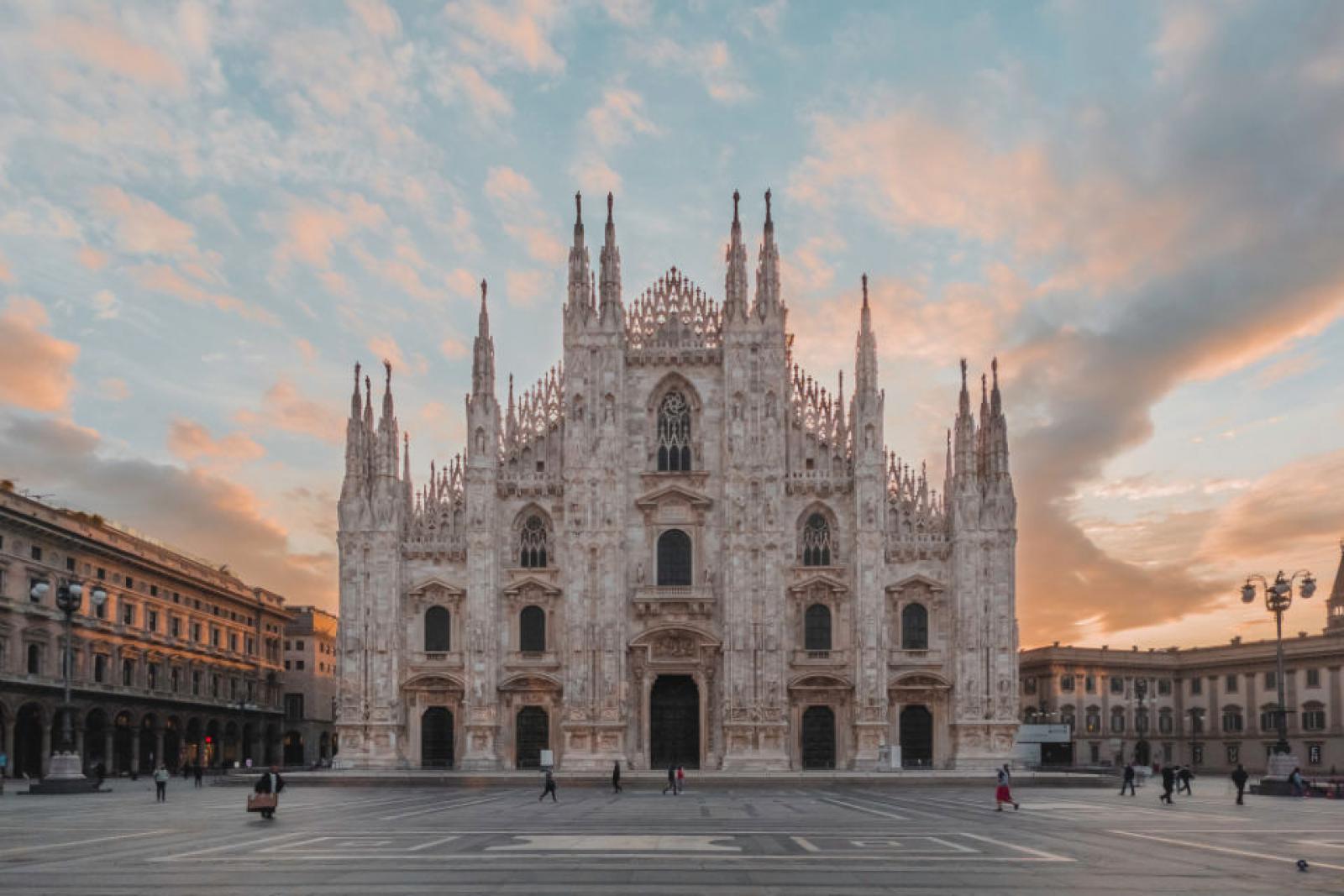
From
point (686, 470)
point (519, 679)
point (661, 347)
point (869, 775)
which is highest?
point (661, 347)

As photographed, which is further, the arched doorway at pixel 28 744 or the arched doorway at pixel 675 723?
the arched doorway at pixel 28 744

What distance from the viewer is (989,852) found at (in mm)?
22797

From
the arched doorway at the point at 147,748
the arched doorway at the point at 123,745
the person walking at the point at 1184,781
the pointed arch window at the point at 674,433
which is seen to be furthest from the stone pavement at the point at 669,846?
the arched doorway at the point at 147,748

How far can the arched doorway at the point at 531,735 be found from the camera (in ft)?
199

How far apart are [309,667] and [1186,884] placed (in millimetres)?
97171

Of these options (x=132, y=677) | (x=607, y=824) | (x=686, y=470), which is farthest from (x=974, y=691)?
(x=132, y=677)

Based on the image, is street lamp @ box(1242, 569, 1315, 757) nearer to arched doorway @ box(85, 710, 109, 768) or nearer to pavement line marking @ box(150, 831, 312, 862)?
pavement line marking @ box(150, 831, 312, 862)

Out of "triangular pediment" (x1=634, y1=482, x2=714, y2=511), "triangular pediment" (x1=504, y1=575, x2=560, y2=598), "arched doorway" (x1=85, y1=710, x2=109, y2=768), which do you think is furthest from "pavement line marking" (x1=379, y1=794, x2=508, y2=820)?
"arched doorway" (x1=85, y1=710, x2=109, y2=768)

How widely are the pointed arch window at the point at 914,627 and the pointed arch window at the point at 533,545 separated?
17.0 metres

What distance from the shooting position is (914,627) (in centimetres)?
6078

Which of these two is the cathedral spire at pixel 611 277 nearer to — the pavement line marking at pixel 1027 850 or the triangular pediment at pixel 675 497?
the triangular pediment at pixel 675 497

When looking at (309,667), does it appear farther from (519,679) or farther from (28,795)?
(28,795)

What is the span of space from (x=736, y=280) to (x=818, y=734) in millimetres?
21560

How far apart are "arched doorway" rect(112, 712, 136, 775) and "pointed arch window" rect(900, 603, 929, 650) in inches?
1720
